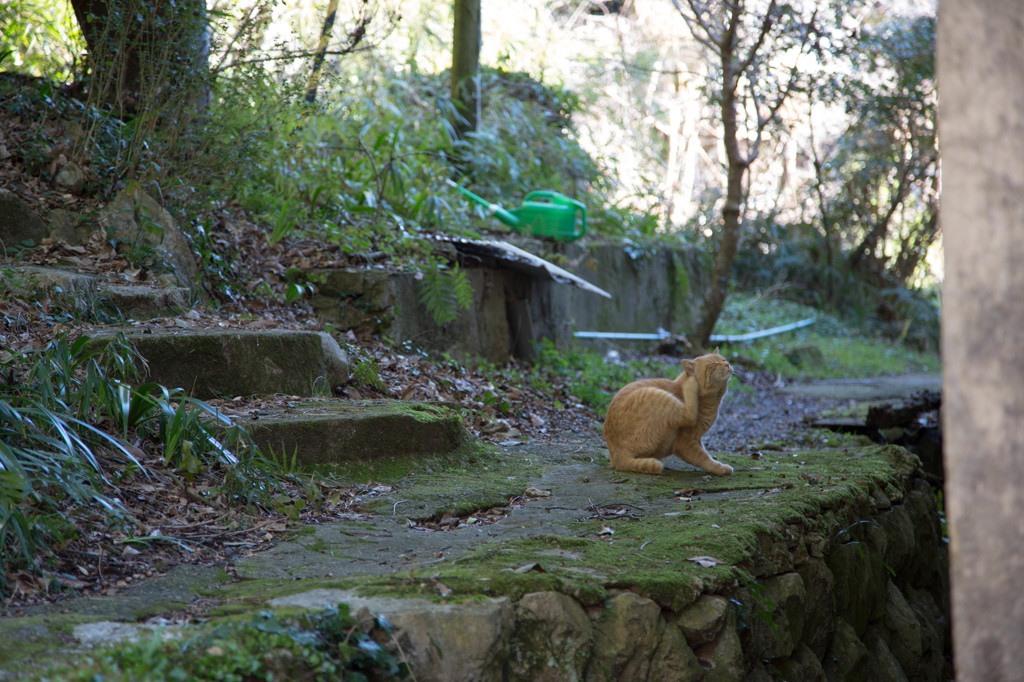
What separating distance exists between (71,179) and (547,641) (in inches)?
188

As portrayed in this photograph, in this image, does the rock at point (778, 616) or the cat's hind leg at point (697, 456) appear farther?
the cat's hind leg at point (697, 456)

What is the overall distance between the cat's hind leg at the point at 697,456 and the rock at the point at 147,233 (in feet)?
11.0

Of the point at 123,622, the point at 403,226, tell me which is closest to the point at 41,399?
the point at 123,622

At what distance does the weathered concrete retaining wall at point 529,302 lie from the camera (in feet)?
20.0

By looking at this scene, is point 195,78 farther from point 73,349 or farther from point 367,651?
point 367,651

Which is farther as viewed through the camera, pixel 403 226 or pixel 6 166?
pixel 403 226

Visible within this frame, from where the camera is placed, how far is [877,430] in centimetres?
662

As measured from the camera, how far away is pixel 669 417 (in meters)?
3.84

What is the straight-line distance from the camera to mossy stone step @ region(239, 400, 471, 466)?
354cm

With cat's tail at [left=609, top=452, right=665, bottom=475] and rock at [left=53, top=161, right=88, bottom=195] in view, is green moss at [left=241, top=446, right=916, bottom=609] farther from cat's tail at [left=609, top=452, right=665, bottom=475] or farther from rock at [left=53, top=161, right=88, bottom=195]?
rock at [left=53, top=161, right=88, bottom=195]

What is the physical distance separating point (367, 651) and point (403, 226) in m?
5.40

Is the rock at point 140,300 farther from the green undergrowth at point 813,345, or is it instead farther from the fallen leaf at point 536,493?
the green undergrowth at point 813,345

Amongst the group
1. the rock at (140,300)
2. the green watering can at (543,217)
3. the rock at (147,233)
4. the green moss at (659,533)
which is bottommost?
the green moss at (659,533)

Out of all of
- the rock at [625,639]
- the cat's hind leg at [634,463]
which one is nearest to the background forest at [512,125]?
the cat's hind leg at [634,463]
